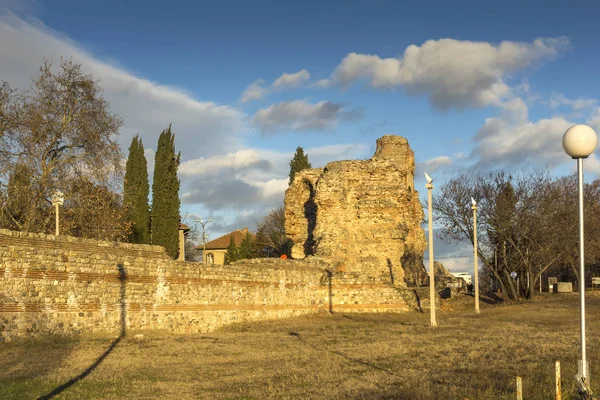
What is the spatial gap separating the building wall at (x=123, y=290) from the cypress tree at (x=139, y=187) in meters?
15.9

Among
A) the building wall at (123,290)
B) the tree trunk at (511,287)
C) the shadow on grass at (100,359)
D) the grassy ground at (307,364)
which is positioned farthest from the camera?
the tree trunk at (511,287)

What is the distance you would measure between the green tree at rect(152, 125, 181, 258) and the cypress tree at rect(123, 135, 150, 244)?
0.61 metres

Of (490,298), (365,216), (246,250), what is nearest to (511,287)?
(490,298)

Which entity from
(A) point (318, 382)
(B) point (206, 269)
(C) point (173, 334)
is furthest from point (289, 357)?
(B) point (206, 269)

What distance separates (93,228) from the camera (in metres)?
27.3

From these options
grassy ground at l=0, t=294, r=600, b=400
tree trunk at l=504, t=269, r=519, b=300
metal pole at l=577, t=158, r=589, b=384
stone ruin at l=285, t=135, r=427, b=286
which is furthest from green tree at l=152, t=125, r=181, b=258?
metal pole at l=577, t=158, r=589, b=384

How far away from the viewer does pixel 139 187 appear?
41.6m

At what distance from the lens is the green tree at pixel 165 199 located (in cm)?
4156

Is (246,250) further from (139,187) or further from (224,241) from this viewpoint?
(139,187)

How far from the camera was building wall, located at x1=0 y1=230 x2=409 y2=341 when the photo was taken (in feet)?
48.8

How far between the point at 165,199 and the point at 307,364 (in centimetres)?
3131

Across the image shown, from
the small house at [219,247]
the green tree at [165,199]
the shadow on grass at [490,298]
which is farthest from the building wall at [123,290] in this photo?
the small house at [219,247]

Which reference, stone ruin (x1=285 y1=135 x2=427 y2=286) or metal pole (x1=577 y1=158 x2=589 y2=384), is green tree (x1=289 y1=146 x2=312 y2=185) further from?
metal pole (x1=577 y1=158 x2=589 y2=384)

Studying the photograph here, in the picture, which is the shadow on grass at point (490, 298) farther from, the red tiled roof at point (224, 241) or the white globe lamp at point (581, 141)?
the red tiled roof at point (224, 241)
